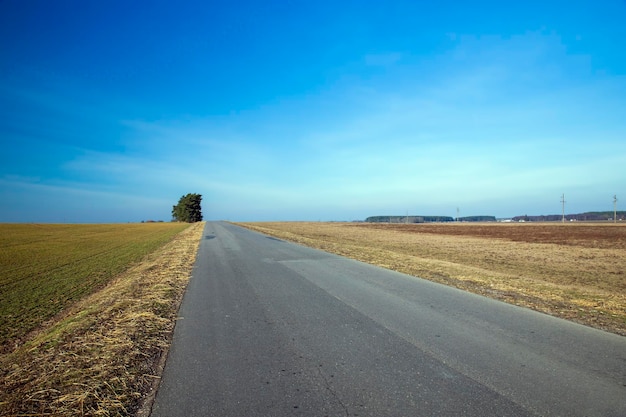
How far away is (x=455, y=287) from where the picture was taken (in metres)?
8.49

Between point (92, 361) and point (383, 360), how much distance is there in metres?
3.79

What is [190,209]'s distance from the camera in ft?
435

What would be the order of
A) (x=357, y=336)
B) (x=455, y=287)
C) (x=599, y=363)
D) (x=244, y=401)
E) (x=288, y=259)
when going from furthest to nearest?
(x=288, y=259) → (x=455, y=287) → (x=357, y=336) → (x=599, y=363) → (x=244, y=401)

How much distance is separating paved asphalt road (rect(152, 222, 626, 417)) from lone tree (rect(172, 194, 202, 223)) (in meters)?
135

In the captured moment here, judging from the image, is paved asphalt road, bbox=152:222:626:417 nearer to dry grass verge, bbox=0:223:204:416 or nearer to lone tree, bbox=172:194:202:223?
dry grass verge, bbox=0:223:204:416

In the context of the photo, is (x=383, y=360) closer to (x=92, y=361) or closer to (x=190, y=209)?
(x=92, y=361)

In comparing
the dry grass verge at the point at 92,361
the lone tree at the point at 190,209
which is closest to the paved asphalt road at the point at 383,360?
the dry grass verge at the point at 92,361

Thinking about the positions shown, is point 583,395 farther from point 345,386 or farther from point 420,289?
point 420,289

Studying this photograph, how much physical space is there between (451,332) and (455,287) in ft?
12.7

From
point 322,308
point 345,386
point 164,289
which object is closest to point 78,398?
point 345,386

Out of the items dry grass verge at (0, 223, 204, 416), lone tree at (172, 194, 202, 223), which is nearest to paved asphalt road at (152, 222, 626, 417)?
dry grass verge at (0, 223, 204, 416)

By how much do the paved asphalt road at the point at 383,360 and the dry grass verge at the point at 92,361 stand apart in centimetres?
34

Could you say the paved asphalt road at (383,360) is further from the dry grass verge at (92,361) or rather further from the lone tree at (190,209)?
the lone tree at (190,209)

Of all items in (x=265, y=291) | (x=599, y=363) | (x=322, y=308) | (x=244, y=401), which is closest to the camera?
(x=244, y=401)
